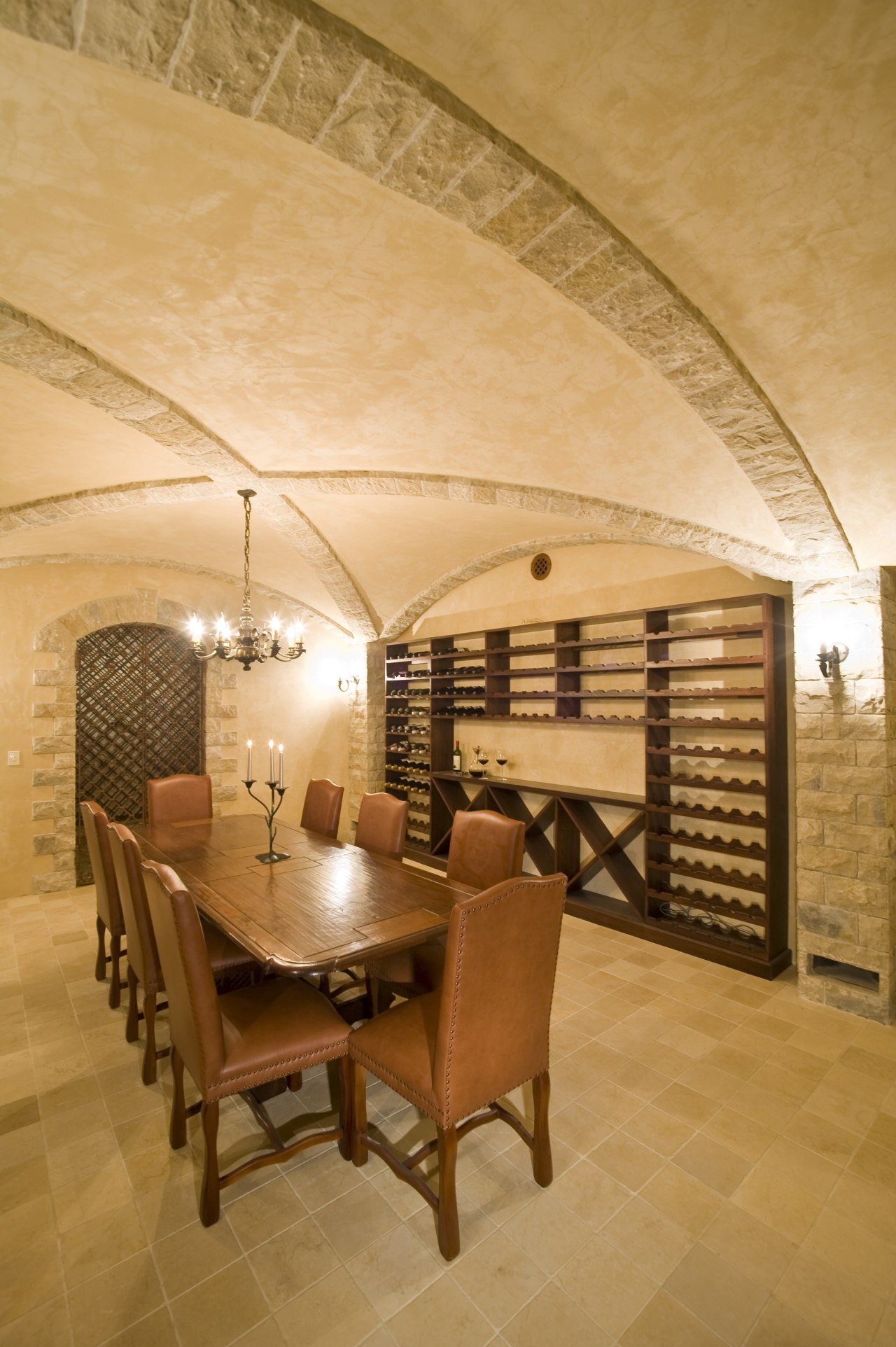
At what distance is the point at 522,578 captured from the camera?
197 inches

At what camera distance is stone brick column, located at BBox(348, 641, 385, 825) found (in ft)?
20.7

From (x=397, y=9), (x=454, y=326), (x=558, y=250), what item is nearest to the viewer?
(x=397, y=9)

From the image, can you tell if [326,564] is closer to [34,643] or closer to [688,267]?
[34,643]

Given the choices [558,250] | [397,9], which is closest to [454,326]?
[558,250]

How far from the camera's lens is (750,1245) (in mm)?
1625

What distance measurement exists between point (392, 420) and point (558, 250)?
119cm

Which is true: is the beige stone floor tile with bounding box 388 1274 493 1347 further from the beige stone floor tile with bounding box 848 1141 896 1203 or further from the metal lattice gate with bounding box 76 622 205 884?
the metal lattice gate with bounding box 76 622 205 884

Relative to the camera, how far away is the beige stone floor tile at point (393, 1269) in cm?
147

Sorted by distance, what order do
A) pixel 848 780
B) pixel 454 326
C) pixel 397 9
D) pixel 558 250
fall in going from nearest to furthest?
1. pixel 397 9
2. pixel 558 250
3. pixel 454 326
4. pixel 848 780

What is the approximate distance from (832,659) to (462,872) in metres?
2.11

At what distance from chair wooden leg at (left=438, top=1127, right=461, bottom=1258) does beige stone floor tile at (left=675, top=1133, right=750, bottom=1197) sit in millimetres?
817

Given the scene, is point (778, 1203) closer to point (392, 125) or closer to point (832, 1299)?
point (832, 1299)

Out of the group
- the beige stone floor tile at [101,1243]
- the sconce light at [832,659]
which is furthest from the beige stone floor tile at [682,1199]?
the sconce light at [832,659]

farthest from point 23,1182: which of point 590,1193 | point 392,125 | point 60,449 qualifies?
point 392,125
